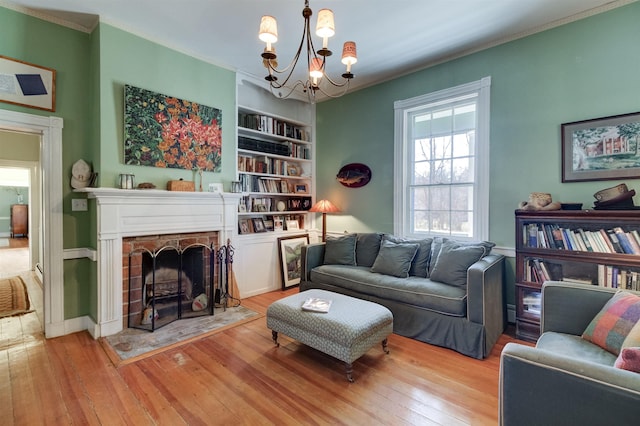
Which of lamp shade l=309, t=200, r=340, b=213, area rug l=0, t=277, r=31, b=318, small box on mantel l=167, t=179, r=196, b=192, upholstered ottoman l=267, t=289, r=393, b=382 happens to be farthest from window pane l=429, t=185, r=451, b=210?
area rug l=0, t=277, r=31, b=318

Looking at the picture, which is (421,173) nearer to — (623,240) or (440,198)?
(440,198)

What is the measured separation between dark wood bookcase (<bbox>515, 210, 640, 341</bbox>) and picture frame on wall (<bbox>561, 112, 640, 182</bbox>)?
444 mm

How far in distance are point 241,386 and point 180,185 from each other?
2087 mm

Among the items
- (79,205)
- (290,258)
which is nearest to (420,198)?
(290,258)

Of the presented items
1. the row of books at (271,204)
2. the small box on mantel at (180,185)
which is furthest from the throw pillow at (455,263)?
the small box on mantel at (180,185)

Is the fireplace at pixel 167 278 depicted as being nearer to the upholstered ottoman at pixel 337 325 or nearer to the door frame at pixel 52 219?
the door frame at pixel 52 219

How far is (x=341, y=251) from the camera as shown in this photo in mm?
3750

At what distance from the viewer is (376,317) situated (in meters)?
2.30

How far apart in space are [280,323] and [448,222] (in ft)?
7.54

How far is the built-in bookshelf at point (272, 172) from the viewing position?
410 centimetres

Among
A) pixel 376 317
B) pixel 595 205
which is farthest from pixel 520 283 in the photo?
pixel 376 317

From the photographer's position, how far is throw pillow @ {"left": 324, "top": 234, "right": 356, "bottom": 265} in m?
3.72

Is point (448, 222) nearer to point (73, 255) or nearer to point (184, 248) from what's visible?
point (184, 248)

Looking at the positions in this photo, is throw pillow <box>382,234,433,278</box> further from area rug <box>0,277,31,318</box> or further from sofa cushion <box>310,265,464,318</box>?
area rug <box>0,277,31,318</box>
